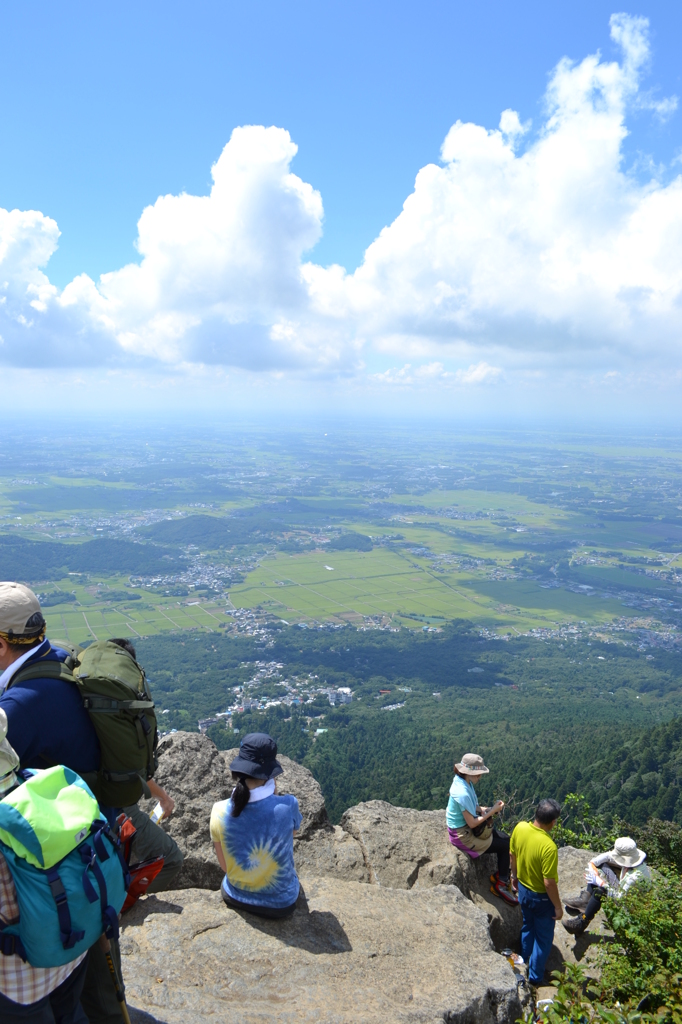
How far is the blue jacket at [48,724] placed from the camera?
372cm

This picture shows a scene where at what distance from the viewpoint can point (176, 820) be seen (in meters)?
7.48

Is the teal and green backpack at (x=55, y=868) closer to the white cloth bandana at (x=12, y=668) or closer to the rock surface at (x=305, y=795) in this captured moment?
the white cloth bandana at (x=12, y=668)

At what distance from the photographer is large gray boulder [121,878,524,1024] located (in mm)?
4441

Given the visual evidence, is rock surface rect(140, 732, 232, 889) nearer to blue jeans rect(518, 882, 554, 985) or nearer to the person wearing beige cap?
blue jeans rect(518, 882, 554, 985)

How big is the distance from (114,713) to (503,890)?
671 cm

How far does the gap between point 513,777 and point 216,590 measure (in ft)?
277

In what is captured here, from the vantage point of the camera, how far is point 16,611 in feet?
12.9

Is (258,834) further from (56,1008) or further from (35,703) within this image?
(35,703)

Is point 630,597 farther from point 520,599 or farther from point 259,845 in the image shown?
point 259,845

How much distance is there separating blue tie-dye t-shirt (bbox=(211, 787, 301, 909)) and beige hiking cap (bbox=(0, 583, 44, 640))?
2.59 metres

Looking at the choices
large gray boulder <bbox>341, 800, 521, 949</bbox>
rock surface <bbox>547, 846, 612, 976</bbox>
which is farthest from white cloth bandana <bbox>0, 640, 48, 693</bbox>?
rock surface <bbox>547, 846, 612, 976</bbox>

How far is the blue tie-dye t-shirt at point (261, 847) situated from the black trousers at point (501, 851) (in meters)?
3.77

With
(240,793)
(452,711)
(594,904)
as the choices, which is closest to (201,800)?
(240,793)

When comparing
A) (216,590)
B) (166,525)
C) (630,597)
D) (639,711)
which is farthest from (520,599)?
(166,525)
